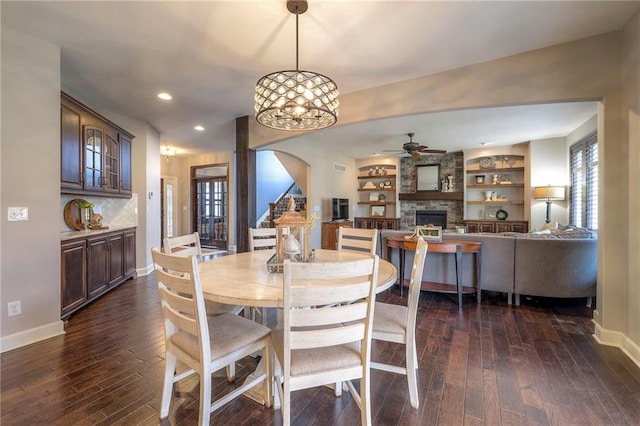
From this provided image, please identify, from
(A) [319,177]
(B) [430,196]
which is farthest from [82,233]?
(B) [430,196]

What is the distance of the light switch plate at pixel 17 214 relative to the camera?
241cm

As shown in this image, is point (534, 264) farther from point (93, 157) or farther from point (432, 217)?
point (93, 157)

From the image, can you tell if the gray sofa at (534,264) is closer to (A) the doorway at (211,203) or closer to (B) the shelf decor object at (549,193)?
(B) the shelf decor object at (549,193)

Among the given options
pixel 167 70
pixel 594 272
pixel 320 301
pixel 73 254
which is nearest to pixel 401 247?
pixel 594 272

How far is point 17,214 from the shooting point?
2.45 m

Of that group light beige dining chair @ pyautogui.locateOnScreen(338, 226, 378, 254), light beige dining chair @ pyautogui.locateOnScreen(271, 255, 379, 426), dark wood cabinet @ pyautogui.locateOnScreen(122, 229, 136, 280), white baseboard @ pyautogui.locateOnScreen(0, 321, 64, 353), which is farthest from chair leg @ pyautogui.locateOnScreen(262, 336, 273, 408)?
dark wood cabinet @ pyautogui.locateOnScreen(122, 229, 136, 280)

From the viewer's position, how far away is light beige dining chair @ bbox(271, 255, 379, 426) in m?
1.24

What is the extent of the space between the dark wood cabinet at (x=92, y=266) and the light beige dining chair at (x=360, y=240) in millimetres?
2847

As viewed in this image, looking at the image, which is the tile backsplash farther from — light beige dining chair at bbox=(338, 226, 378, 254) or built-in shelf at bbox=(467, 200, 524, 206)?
built-in shelf at bbox=(467, 200, 524, 206)

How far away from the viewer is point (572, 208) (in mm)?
5762

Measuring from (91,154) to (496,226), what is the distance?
26.4ft

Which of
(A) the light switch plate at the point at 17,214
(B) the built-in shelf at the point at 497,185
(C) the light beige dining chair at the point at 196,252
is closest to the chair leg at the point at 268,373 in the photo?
(C) the light beige dining chair at the point at 196,252

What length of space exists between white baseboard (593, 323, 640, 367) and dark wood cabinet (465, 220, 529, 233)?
4595mm

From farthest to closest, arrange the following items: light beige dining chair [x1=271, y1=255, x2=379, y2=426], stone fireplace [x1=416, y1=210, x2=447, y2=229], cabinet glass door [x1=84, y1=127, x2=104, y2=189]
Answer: stone fireplace [x1=416, y1=210, x2=447, y2=229], cabinet glass door [x1=84, y1=127, x2=104, y2=189], light beige dining chair [x1=271, y1=255, x2=379, y2=426]
